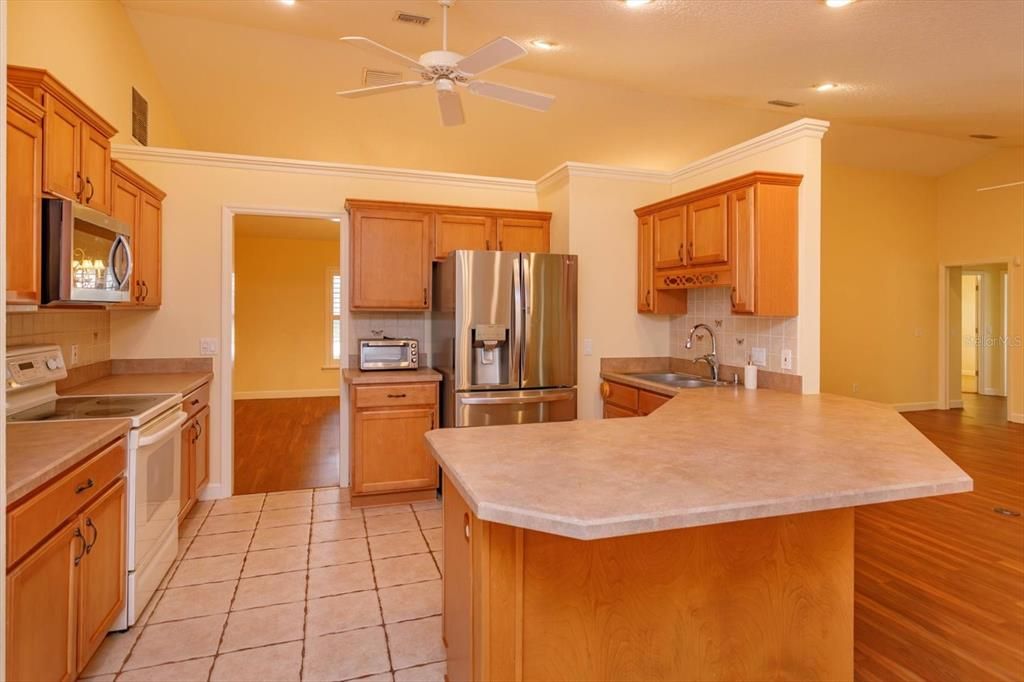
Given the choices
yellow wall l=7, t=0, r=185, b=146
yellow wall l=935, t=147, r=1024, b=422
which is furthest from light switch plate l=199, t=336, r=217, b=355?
yellow wall l=935, t=147, r=1024, b=422

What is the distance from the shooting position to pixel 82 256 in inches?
94.3

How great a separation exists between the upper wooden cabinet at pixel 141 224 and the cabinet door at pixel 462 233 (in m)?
1.88

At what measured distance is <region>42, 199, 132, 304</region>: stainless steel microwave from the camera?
2.20 m

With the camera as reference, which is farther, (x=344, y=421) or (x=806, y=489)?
(x=344, y=421)

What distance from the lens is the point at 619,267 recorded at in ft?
14.8

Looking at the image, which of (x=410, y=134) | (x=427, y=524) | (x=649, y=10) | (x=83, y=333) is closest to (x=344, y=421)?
(x=427, y=524)

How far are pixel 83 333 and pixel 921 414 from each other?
8.62 meters

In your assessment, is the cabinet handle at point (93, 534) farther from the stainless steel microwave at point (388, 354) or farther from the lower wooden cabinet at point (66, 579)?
the stainless steel microwave at point (388, 354)

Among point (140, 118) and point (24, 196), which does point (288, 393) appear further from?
point (24, 196)

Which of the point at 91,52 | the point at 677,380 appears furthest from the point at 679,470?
the point at 91,52

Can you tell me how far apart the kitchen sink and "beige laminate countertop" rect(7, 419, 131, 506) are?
10.2ft

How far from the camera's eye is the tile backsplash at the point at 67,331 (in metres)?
2.80

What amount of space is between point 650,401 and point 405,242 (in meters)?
2.12

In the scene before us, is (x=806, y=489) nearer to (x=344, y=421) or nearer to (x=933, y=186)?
(x=344, y=421)
